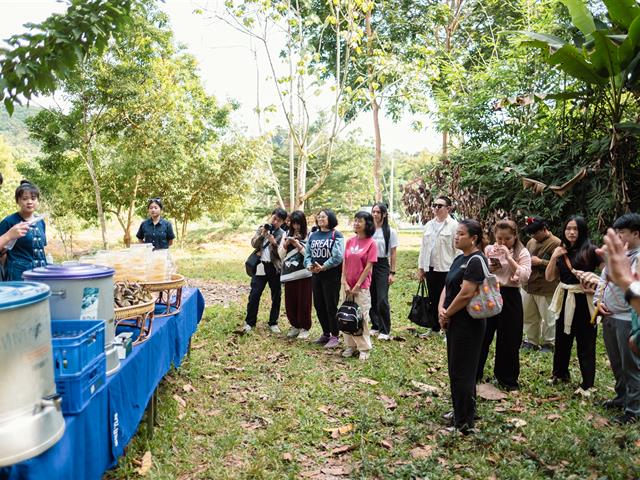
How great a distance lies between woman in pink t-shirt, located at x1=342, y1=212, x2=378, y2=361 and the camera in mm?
5656

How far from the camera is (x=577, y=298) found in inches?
175

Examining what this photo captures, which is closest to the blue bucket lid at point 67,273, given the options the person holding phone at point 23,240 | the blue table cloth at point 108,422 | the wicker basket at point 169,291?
the blue table cloth at point 108,422

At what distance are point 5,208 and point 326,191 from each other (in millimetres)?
17065

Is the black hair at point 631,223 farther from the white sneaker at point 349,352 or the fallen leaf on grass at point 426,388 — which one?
the white sneaker at point 349,352

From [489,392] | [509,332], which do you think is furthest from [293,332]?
[509,332]

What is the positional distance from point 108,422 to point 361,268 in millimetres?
3695

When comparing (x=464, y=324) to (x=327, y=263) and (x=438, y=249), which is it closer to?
(x=327, y=263)

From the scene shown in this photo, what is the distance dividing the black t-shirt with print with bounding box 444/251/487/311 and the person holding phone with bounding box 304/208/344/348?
7.40 ft

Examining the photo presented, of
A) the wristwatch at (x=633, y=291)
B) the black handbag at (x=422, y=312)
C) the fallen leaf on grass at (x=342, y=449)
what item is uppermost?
the wristwatch at (x=633, y=291)

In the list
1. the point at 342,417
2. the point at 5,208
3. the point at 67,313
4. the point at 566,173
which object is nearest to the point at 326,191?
the point at 5,208

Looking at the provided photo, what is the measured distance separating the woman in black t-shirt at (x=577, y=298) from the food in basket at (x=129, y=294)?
3.78 m

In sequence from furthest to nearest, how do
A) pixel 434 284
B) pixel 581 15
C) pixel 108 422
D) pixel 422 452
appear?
pixel 434 284, pixel 581 15, pixel 422 452, pixel 108 422

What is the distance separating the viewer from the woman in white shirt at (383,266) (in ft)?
21.5

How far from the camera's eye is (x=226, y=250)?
22.6 meters
